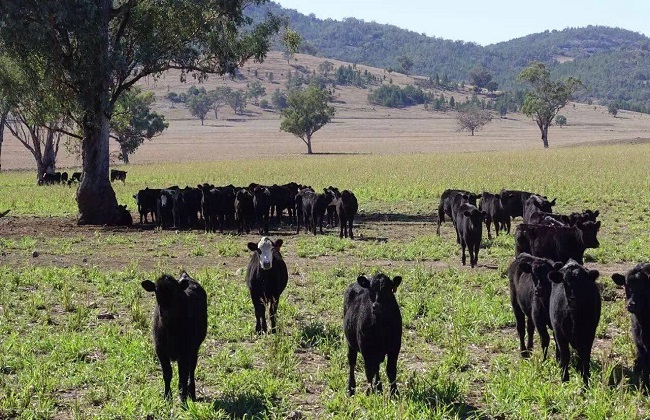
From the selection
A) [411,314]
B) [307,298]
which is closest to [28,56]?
[307,298]

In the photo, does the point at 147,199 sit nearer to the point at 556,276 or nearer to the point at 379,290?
the point at 379,290

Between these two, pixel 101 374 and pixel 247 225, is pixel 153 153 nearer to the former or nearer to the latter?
pixel 247 225

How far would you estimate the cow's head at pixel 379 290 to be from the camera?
7.73 metres

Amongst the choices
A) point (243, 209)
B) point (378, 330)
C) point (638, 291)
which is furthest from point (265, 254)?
point (243, 209)

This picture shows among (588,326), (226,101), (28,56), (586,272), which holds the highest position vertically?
(226,101)

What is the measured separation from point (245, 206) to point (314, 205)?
7.15 feet

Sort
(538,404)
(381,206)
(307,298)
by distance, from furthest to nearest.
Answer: (381,206), (307,298), (538,404)

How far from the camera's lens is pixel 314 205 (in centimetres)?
2247

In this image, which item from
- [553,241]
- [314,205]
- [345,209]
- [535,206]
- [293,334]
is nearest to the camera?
[293,334]

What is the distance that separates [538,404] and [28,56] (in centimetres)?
2322

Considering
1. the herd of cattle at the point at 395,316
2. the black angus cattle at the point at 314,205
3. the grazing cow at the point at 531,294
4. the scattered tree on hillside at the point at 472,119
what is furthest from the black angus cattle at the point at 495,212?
the scattered tree on hillside at the point at 472,119

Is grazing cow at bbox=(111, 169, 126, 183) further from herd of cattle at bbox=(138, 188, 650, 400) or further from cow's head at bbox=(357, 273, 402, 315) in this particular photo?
cow's head at bbox=(357, 273, 402, 315)

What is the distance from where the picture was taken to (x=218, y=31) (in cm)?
2831

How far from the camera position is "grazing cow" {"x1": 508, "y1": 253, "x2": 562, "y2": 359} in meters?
8.82
